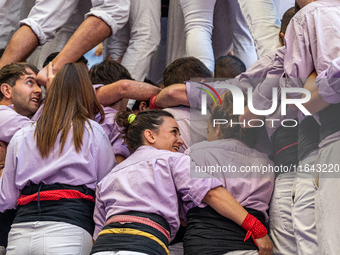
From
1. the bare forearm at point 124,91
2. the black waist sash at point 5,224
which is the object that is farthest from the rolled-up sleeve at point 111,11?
the black waist sash at point 5,224

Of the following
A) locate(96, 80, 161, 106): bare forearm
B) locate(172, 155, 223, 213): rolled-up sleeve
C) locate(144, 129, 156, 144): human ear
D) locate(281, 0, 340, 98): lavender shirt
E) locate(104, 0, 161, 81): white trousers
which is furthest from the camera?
locate(104, 0, 161, 81): white trousers

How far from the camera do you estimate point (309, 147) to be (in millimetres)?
1357

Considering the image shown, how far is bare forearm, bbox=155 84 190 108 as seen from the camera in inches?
79.9

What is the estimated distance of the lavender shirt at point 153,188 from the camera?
57.7 inches

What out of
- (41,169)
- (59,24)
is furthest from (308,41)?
(59,24)

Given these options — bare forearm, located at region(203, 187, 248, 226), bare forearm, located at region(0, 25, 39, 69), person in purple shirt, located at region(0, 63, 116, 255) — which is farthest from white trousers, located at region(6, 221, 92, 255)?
bare forearm, located at region(0, 25, 39, 69)

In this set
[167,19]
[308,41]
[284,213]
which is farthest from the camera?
[167,19]

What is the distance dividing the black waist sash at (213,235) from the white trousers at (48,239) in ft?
1.37

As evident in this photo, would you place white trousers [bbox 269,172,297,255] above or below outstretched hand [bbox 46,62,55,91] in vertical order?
below

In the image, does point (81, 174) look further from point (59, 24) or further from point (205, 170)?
point (59, 24)

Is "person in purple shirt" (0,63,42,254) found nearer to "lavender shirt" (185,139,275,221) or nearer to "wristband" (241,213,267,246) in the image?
"lavender shirt" (185,139,275,221)

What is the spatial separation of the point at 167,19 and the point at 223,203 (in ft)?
7.18

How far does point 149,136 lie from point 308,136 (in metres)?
0.70

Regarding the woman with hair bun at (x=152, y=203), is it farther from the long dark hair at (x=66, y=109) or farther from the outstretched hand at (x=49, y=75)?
the outstretched hand at (x=49, y=75)
